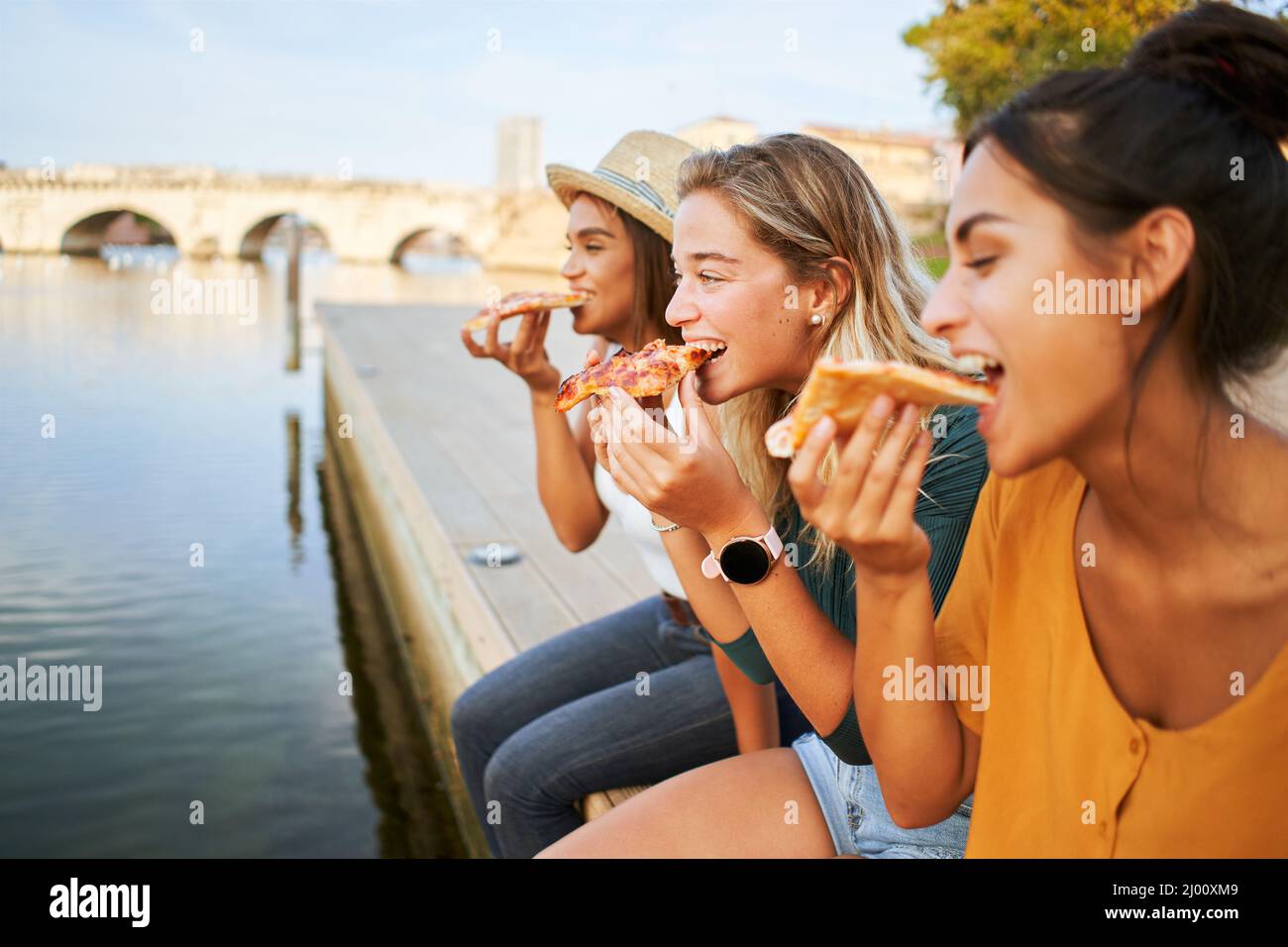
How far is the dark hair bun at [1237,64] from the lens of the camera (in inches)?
52.4

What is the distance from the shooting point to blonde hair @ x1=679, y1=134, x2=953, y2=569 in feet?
7.19

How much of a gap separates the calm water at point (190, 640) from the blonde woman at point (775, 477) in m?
3.65

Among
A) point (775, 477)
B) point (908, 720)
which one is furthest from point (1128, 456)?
point (775, 477)

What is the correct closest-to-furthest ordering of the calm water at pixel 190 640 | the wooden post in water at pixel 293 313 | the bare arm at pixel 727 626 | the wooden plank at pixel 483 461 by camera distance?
1. the bare arm at pixel 727 626
2. the wooden plank at pixel 483 461
3. the calm water at pixel 190 640
4. the wooden post in water at pixel 293 313

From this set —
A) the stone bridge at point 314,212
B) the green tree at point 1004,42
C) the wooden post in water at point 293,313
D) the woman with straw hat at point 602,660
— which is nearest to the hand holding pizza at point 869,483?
the woman with straw hat at point 602,660

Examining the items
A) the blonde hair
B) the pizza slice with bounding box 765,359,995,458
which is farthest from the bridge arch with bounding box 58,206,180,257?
the pizza slice with bounding box 765,359,995,458

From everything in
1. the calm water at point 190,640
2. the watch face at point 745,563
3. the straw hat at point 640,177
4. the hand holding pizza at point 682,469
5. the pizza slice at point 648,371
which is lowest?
the calm water at point 190,640

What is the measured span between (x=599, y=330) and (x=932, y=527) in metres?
1.70

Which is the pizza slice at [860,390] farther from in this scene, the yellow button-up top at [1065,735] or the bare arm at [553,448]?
the bare arm at [553,448]

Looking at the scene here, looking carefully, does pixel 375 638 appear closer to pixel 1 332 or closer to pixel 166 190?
pixel 1 332

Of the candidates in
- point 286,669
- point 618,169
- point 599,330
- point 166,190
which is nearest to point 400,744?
point 286,669

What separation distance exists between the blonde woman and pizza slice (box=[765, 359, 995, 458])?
0.39 m

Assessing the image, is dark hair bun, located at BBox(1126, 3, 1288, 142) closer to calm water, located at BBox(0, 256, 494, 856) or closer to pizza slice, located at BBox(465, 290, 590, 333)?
pizza slice, located at BBox(465, 290, 590, 333)
